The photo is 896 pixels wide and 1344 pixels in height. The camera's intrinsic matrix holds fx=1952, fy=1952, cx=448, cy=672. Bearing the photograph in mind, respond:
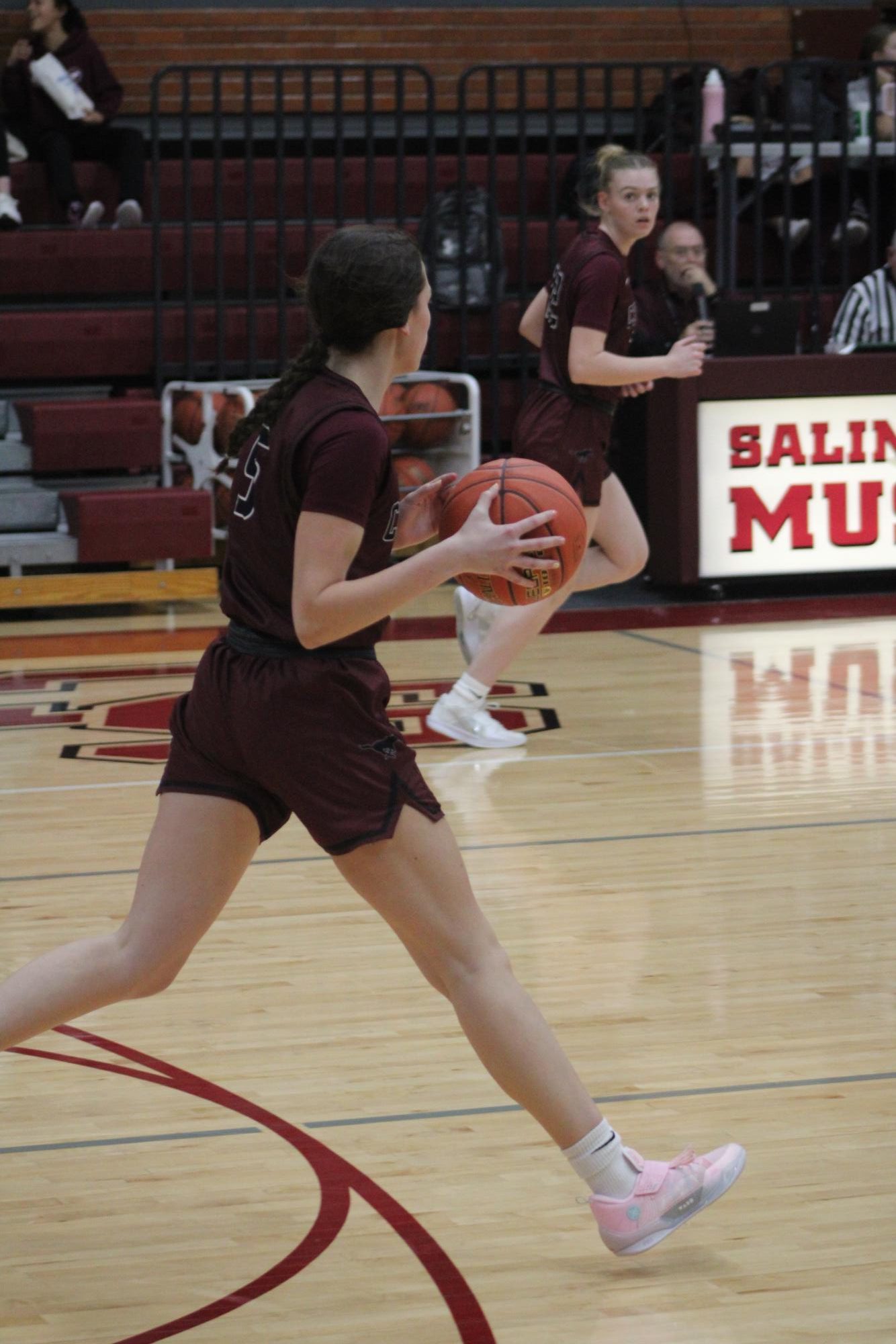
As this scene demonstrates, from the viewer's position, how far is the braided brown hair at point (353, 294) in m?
2.54

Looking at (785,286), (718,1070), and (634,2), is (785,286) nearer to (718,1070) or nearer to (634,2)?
(634,2)

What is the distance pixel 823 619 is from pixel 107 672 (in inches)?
125

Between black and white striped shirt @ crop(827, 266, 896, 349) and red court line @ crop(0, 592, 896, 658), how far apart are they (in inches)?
52.2

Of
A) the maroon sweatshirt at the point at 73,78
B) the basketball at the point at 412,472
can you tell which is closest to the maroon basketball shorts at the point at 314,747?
the basketball at the point at 412,472

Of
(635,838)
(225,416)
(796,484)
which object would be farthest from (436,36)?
(635,838)

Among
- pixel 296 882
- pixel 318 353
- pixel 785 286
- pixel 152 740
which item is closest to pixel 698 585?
pixel 785 286

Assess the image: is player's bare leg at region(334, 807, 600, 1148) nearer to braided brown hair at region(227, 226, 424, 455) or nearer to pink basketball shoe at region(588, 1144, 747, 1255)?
pink basketball shoe at region(588, 1144, 747, 1255)

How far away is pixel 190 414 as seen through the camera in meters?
9.72

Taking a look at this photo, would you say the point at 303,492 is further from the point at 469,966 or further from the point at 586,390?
the point at 586,390

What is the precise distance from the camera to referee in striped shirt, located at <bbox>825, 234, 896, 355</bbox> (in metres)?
9.73

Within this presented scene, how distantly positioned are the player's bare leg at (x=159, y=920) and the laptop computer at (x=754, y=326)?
6928 millimetres

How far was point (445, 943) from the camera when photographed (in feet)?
8.31

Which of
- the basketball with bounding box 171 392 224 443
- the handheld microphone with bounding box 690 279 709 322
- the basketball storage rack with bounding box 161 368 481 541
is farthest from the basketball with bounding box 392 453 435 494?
the handheld microphone with bounding box 690 279 709 322

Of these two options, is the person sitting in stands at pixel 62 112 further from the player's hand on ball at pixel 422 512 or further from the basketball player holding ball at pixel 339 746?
the basketball player holding ball at pixel 339 746
